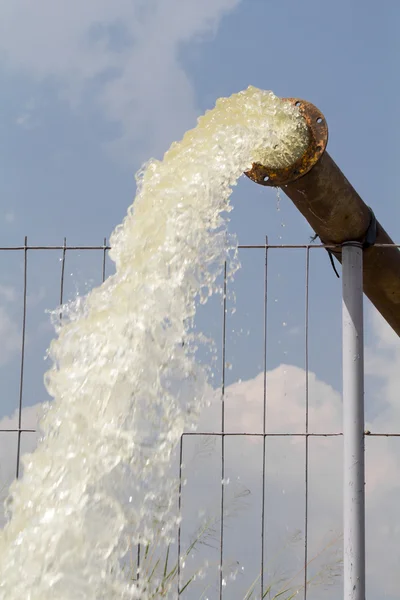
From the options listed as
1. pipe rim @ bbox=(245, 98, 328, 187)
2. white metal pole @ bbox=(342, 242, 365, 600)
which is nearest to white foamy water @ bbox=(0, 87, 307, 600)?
pipe rim @ bbox=(245, 98, 328, 187)

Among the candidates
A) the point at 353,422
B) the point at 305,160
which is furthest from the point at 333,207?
the point at 353,422

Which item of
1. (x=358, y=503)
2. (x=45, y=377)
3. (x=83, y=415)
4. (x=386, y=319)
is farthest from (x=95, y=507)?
(x=386, y=319)

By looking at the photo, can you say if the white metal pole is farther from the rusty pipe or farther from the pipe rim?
the pipe rim

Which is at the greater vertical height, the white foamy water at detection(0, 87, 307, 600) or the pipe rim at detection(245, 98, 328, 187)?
the pipe rim at detection(245, 98, 328, 187)

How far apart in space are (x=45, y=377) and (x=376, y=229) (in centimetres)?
109

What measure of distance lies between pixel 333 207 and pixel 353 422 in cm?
63

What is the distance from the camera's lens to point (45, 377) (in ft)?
6.32

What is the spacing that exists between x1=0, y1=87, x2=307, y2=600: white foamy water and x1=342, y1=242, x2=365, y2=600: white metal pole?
44cm

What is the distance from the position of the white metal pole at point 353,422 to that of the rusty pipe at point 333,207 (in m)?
0.07

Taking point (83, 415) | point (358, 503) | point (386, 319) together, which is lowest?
point (358, 503)

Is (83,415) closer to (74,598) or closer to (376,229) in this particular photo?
(74,598)

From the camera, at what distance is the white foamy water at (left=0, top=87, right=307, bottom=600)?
67.1 inches

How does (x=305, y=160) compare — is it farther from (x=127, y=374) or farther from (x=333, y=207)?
(x=127, y=374)

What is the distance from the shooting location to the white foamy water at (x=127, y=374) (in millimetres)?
1705
